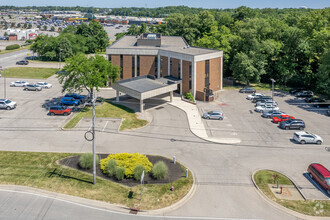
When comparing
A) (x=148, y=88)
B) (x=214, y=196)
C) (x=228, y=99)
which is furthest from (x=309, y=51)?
(x=214, y=196)

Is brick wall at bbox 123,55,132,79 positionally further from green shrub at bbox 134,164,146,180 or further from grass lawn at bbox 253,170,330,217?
grass lawn at bbox 253,170,330,217

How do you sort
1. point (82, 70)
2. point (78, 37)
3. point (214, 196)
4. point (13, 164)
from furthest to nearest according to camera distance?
point (78, 37) → point (82, 70) → point (13, 164) → point (214, 196)

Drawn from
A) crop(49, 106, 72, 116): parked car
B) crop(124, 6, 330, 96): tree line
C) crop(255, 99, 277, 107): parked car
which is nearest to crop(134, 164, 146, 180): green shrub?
crop(49, 106, 72, 116): parked car

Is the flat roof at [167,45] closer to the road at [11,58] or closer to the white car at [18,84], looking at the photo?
the white car at [18,84]

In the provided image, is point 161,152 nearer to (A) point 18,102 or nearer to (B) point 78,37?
(A) point 18,102

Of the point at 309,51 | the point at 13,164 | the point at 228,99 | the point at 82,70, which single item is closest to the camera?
the point at 13,164

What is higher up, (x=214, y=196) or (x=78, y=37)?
(x=78, y=37)

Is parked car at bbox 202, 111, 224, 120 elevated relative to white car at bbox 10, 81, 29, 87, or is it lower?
lower
